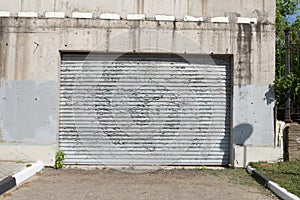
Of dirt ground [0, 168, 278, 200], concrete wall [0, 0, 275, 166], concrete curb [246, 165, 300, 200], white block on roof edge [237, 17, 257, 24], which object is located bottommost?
dirt ground [0, 168, 278, 200]

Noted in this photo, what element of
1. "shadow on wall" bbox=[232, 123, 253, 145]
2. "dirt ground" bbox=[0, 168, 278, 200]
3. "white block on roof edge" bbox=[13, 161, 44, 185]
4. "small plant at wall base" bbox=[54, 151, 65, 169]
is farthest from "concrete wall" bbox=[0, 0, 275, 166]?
"dirt ground" bbox=[0, 168, 278, 200]

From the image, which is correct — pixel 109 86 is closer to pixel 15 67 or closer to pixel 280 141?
pixel 15 67

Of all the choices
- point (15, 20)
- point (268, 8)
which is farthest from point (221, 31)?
point (15, 20)

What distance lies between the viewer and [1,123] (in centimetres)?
706

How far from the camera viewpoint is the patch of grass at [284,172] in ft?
17.3

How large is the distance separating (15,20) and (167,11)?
350 centimetres

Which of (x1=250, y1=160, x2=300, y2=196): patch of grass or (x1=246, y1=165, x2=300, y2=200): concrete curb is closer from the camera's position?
(x1=246, y1=165, x2=300, y2=200): concrete curb

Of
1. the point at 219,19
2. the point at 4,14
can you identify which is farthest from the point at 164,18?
the point at 4,14

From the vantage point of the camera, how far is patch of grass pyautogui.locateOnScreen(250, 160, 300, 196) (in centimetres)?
528

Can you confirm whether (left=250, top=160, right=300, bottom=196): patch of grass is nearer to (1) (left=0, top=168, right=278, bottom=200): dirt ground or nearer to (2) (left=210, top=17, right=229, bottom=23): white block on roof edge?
(1) (left=0, top=168, right=278, bottom=200): dirt ground

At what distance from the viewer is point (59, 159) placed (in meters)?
7.06

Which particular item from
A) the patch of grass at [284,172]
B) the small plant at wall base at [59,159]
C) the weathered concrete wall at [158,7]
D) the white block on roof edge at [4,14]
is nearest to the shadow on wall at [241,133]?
the patch of grass at [284,172]

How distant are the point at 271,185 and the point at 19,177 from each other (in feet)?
14.8

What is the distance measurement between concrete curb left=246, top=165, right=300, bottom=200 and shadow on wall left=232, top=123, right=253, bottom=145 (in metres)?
0.66
